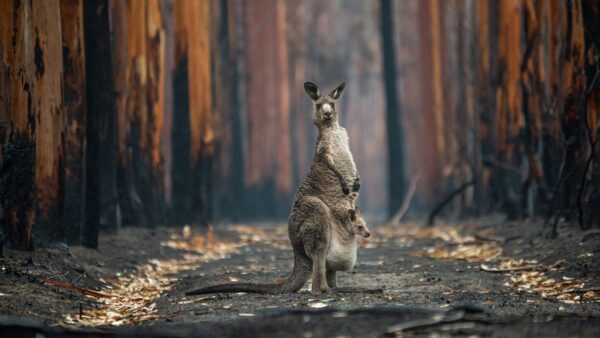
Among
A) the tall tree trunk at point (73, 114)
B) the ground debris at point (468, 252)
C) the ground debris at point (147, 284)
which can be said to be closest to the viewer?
the ground debris at point (147, 284)

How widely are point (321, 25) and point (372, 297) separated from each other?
41360mm

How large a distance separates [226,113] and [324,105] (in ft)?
53.0

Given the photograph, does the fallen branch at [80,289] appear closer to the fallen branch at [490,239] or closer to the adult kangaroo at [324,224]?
the adult kangaroo at [324,224]

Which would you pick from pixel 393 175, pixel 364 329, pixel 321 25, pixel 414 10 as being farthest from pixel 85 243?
pixel 321 25

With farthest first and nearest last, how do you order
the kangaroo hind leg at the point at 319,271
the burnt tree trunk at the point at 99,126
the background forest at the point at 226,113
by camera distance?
the burnt tree trunk at the point at 99,126 < the background forest at the point at 226,113 < the kangaroo hind leg at the point at 319,271

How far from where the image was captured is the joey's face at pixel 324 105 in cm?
916

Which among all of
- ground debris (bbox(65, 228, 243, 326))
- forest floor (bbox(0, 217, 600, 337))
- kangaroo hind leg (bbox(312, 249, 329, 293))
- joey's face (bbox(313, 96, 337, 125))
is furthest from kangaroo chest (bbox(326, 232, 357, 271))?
ground debris (bbox(65, 228, 243, 326))

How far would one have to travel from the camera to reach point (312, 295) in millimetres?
8492

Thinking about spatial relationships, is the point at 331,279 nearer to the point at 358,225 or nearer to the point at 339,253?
the point at 339,253

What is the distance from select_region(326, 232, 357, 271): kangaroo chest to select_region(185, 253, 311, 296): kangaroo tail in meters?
0.24

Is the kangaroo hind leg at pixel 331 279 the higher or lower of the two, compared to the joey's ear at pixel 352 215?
lower

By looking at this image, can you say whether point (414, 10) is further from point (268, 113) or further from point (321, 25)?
point (268, 113)

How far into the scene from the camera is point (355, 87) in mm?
58969

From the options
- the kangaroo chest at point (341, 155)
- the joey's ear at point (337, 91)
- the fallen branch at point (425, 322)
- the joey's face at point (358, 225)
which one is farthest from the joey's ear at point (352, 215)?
the fallen branch at point (425, 322)
